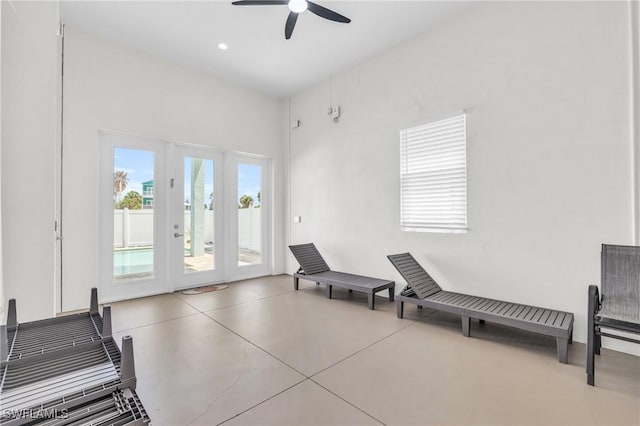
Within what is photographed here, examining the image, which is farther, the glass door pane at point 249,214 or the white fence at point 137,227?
the glass door pane at point 249,214

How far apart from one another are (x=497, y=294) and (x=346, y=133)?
3292 millimetres

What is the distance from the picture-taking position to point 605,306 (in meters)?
2.38

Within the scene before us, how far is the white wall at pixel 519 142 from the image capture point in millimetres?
2773

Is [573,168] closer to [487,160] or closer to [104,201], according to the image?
[487,160]

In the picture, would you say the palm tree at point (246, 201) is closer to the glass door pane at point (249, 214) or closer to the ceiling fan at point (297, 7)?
the glass door pane at point (249, 214)

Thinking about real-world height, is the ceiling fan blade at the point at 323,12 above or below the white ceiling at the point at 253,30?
below

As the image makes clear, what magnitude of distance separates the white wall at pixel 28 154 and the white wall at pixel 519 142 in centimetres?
382

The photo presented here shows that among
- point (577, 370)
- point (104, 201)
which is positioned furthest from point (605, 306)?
point (104, 201)

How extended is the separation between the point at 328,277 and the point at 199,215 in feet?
8.42

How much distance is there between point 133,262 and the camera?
4.57m

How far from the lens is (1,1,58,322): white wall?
211 cm

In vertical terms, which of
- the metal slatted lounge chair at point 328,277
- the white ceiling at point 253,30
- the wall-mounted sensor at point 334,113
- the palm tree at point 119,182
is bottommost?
the metal slatted lounge chair at point 328,277

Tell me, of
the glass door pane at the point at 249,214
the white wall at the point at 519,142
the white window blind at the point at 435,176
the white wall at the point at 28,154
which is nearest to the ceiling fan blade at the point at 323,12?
the white wall at the point at 519,142

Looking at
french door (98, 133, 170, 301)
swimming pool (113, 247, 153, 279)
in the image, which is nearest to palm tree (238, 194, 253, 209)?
french door (98, 133, 170, 301)
